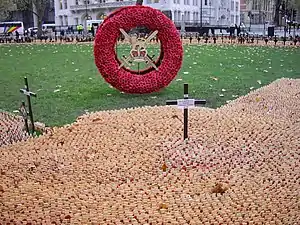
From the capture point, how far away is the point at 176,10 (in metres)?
64.1

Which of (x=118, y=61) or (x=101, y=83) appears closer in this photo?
(x=118, y=61)

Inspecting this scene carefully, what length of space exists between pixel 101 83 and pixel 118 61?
225cm

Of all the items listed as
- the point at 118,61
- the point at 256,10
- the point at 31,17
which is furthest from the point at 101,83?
the point at 31,17

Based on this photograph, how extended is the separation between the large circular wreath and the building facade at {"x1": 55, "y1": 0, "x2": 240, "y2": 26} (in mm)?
53724

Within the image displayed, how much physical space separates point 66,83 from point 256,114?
268 inches

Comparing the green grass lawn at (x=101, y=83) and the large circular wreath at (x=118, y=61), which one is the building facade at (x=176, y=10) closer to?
the green grass lawn at (x=101, y=83)

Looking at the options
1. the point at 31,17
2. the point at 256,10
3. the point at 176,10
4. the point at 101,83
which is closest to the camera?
the point at 101,83

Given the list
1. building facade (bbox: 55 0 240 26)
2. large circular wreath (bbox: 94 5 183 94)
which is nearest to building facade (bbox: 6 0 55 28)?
building facade (bbox: 55 0 240 26)

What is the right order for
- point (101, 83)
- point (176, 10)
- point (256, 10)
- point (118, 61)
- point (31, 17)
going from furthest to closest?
point (31, 17), point (256, 10), point (176, 10), point (101, 83), point (118, 61)

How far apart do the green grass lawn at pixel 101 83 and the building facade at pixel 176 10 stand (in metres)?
46.5

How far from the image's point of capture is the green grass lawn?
9.97 metres

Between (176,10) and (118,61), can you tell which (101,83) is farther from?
(176,10)

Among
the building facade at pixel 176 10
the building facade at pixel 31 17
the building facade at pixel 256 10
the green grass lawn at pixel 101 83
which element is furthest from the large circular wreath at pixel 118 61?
the building facade at pixel 31 17

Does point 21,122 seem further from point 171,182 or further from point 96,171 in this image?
point 171,182
